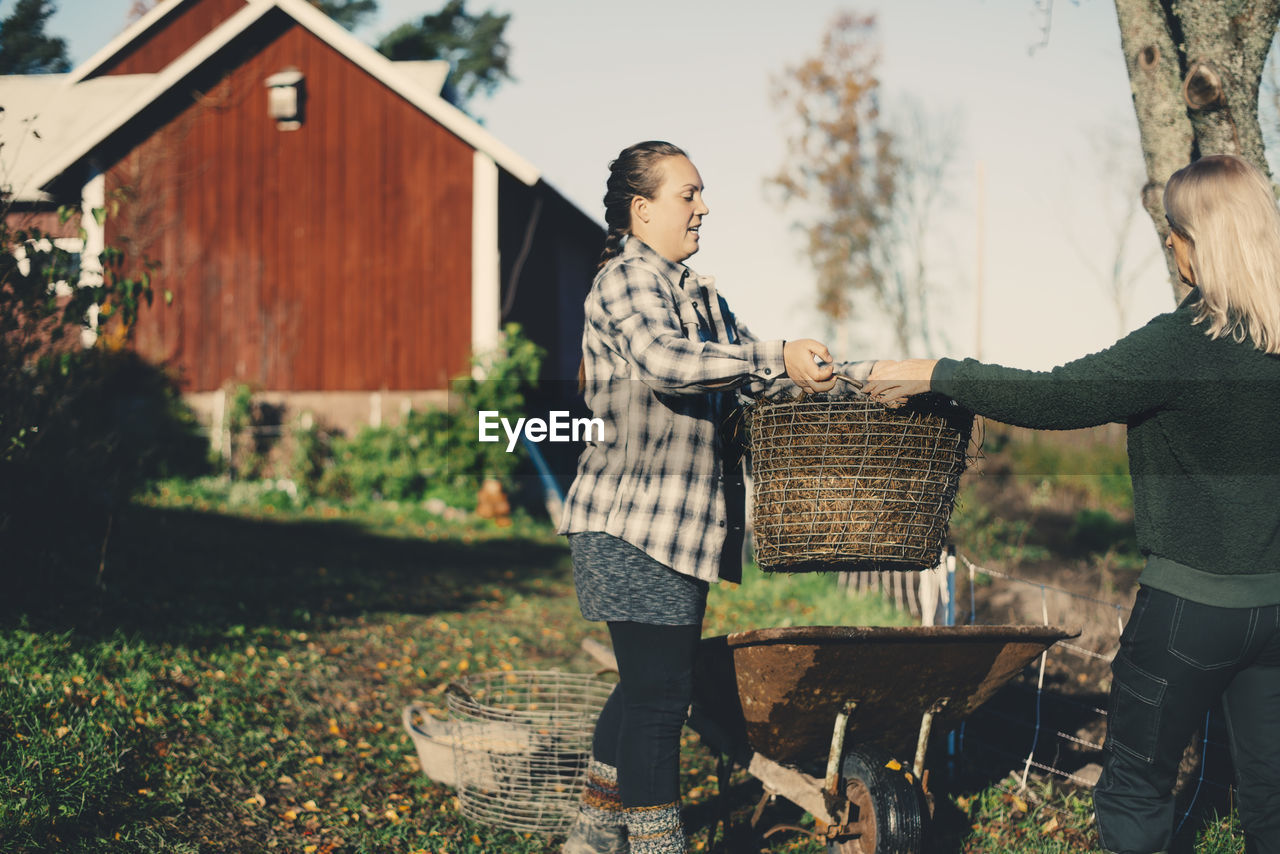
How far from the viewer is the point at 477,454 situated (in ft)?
44.8

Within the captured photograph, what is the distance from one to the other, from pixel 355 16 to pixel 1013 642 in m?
35.2

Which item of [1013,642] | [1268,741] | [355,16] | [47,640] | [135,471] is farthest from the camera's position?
[355,16]

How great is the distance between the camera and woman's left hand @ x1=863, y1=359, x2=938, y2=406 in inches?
104

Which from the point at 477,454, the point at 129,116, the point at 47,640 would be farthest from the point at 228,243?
the point at 47,640

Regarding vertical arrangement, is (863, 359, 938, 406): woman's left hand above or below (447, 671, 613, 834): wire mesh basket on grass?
above

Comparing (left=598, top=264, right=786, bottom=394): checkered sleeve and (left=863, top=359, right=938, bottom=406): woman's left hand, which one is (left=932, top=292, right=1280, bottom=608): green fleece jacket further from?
(left=598, top=264, right=786, bottom=394): checkered sleeve

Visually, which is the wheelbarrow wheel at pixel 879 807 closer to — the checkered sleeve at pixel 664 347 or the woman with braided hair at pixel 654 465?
the woman with braided hair at pixel 654 465

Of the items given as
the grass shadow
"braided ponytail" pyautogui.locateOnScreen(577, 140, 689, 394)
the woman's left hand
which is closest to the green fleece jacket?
the woman's left hand

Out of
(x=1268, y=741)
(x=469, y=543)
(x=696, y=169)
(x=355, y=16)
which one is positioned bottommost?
(x=469, y=543)

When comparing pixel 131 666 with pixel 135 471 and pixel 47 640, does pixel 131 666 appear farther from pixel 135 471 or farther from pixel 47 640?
pixel 135 471

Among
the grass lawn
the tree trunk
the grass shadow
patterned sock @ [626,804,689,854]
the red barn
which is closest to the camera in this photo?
patterned sock @ [626,804,689,854]

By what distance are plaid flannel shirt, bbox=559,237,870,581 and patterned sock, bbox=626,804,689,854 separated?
67 centimetres

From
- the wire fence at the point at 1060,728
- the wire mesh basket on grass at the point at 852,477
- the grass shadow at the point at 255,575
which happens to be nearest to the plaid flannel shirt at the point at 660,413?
the wire mesh basket on grass at the point at 852,477

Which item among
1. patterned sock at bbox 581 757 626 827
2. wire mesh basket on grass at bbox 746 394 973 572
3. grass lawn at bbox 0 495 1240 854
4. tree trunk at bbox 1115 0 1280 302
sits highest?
tree trunk at bbox 1115 0 1280 302
